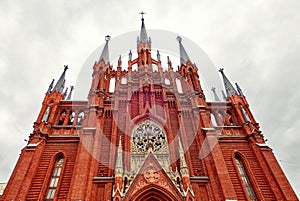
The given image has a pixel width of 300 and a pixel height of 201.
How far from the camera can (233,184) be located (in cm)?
1562

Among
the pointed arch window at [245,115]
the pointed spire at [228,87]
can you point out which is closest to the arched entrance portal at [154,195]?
the pointed arch window at [245,115]

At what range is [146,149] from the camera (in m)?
17.3

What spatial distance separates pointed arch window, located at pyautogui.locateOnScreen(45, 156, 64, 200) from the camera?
14.7 metres

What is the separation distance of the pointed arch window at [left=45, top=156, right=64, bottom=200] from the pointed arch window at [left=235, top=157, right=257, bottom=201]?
13.6 m

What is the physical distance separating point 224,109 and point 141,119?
28.0 feet

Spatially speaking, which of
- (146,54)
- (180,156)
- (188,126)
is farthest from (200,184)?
(146,54)

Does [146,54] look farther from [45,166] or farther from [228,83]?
[45,166]

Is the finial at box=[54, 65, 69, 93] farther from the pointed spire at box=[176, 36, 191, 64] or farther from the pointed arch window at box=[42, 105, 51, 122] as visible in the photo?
the pointed spire at box=[176, 36, 191, 64]

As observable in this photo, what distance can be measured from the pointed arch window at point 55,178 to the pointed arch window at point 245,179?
1363cm

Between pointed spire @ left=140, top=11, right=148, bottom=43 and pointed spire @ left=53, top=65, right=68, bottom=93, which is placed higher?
pointed spire @ left=140, top=11, right=148, bottom=43

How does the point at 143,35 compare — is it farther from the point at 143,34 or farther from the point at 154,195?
the point at 154,195

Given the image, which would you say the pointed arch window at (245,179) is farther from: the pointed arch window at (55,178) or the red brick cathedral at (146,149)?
the pointed arch window at (55,178)

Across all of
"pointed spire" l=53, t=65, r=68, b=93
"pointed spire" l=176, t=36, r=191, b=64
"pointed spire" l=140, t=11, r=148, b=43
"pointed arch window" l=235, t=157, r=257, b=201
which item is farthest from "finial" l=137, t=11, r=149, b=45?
"pointed arch window" l=235, t=157, r=257, b=201

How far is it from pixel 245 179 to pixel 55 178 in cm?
1416
